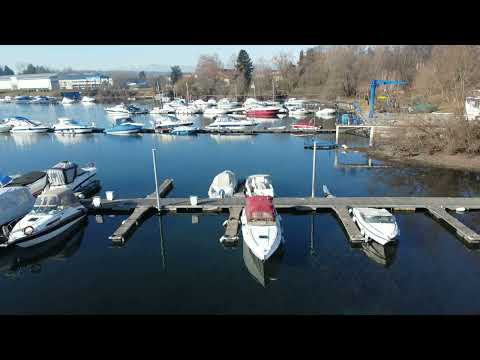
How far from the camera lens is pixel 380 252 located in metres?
16.5

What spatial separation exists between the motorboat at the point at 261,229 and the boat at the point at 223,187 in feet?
18.4

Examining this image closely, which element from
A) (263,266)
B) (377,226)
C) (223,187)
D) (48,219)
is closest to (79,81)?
(223,187)

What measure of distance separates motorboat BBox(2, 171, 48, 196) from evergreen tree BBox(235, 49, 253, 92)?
261ft

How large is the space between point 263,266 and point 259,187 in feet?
27.1

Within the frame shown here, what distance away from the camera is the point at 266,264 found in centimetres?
1552

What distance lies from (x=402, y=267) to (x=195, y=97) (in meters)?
92.8

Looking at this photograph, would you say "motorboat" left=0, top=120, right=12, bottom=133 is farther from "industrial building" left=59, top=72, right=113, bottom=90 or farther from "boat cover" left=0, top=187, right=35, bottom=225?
"industrial building" left=59, top=72, right=113, bottom=90

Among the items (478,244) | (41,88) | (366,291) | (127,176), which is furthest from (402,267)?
(41,88)

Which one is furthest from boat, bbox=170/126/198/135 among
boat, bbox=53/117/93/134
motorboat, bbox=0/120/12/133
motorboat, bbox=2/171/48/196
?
motorboat, bbox=0/120/12/133

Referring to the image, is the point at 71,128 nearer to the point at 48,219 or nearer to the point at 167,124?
the point at 167,124

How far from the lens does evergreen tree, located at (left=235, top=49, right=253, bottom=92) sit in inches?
3905
